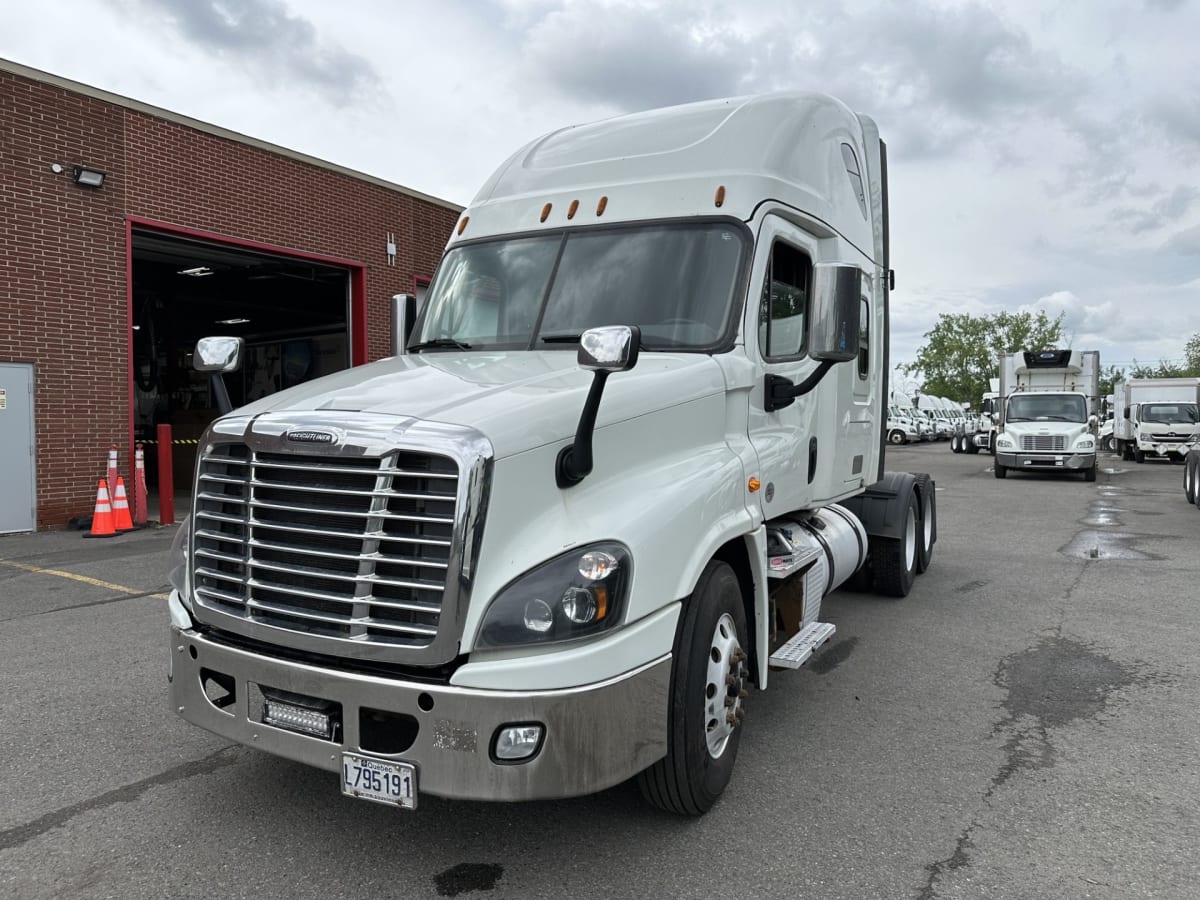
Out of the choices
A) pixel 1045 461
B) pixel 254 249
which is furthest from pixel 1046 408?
pixel 254 249

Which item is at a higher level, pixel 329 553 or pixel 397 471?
pixel 397 471

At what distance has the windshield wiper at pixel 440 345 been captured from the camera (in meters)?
4.46

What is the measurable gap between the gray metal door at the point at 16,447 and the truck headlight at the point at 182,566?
934cm

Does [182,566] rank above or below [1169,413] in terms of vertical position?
below

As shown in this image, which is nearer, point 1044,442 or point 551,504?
point 551,504

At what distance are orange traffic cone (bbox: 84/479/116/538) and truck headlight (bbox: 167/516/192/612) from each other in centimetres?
876

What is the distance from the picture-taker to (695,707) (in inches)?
130

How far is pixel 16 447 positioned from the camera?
444 inches

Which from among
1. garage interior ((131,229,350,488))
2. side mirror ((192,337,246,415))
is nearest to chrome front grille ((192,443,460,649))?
side mirror ((192,337,246,415))

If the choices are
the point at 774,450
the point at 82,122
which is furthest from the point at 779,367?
the point at 82,122

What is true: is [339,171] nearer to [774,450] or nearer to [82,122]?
[82,122]

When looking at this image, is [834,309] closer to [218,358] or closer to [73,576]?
[218,358]

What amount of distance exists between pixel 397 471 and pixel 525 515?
44 centimetres

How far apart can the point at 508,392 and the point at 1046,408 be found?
22.4m
